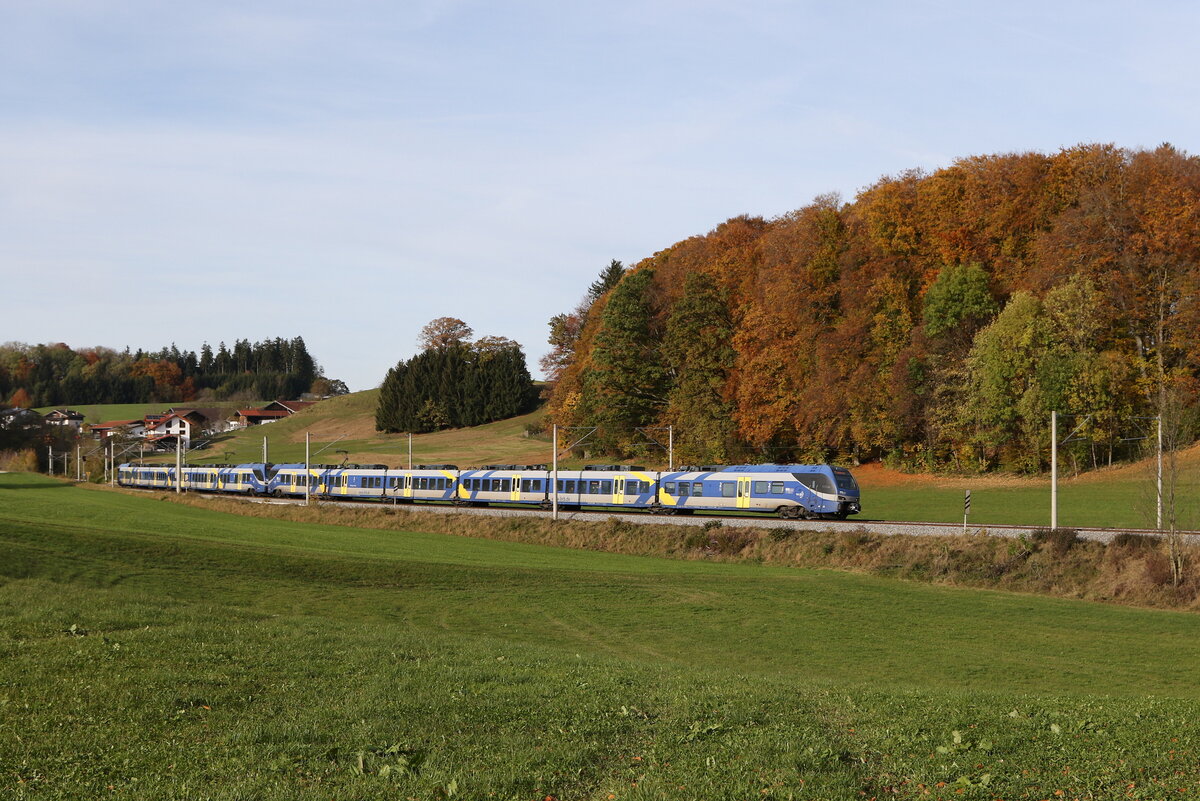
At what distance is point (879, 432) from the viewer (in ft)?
257

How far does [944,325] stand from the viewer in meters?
75.2

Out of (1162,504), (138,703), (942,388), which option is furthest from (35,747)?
(942,388)

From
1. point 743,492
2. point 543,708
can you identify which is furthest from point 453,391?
point 543,708

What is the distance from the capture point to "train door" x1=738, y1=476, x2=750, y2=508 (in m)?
56.7

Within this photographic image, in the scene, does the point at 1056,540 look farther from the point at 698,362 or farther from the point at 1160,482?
the point at 698,362

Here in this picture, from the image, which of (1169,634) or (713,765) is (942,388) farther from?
(713,765)

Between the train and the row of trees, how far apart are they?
64.0 meters

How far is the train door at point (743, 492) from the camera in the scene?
5666cm

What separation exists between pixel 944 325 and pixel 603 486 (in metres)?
29.9

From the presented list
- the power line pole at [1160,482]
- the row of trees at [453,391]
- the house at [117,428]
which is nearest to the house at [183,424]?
the house at [117,428]

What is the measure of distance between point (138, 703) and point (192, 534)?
1652 inches

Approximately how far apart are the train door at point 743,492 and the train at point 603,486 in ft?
0.18

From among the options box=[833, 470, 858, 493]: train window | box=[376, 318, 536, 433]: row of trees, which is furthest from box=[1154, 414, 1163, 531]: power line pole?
box=[376, 318, 536, 433]: row of trees

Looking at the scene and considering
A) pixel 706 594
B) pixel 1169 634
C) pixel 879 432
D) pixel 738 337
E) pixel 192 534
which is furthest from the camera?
pixel 738 337
